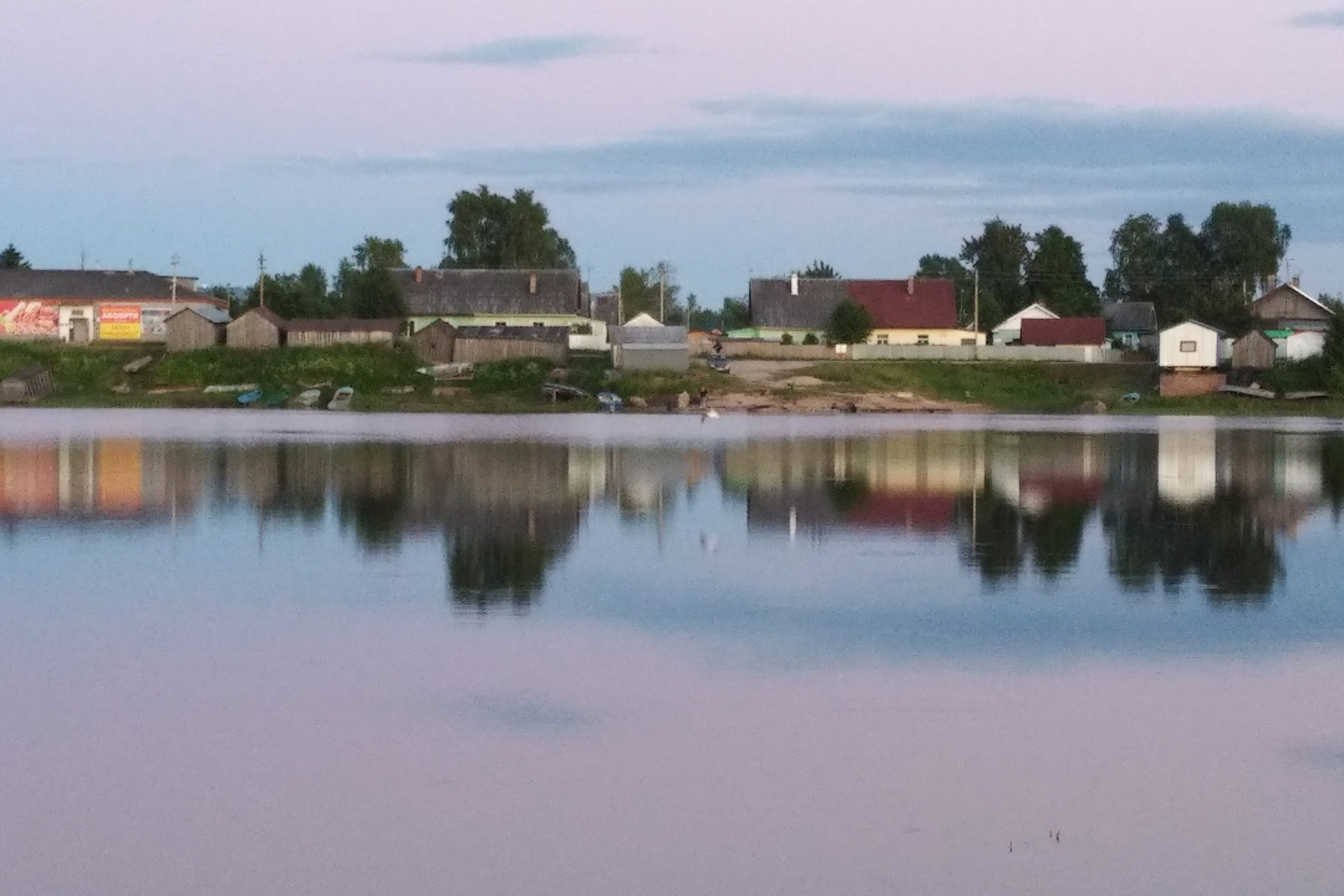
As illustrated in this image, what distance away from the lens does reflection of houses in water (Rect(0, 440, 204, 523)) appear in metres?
31.1

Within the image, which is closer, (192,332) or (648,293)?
(192,332)

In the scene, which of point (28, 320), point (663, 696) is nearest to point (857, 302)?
point (28, 320)

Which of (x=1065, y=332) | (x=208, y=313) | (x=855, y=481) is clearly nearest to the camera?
(x=855, y=481)

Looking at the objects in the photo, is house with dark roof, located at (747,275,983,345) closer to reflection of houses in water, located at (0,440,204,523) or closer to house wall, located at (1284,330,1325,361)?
house wall, located at (1284,330,1325,361)

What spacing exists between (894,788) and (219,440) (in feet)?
140

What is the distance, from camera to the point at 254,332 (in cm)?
9206

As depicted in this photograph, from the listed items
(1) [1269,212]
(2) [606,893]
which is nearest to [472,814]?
(2) [606,893]

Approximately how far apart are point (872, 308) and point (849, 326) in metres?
8.43

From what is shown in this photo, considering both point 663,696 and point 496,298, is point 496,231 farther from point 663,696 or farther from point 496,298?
point 663,696

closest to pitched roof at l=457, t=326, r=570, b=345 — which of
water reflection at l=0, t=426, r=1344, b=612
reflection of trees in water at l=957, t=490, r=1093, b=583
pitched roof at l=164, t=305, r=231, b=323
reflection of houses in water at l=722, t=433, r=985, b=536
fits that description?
pitched roof at l=164, t=305, r=231, b=323

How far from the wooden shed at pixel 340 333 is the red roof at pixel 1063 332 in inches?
Answer: 1441

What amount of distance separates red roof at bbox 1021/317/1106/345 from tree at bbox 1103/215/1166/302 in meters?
29.9

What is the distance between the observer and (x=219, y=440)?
175 feet

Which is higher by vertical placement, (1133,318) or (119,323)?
(1133,318)
